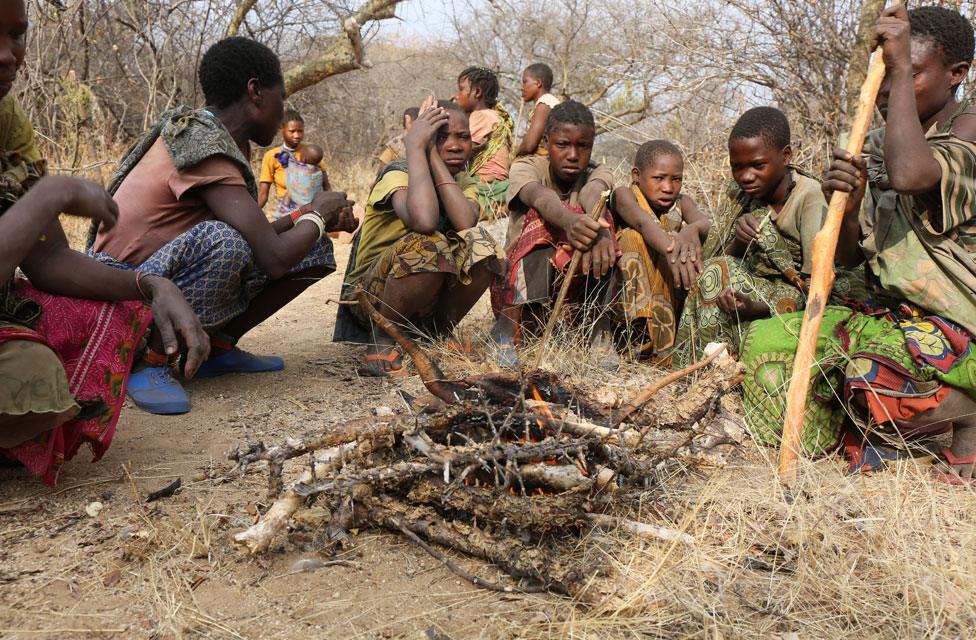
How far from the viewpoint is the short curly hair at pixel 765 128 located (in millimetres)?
3191

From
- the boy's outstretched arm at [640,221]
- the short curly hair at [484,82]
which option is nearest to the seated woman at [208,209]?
the boy's outstretched arm at [640,221]

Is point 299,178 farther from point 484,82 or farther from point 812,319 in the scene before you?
point 812,319

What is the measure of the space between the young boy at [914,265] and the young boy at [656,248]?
855 millimetres

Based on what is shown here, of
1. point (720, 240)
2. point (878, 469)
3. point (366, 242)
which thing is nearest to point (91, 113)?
point (366, 242)

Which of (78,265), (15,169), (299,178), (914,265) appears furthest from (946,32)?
(299,178)

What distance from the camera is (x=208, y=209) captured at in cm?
317

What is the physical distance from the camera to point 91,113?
338 inches

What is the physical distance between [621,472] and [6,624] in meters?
1.48

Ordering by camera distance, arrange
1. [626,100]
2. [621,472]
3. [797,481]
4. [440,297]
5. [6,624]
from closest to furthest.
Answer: [6,624], [621,472], [797,481], [440,297], [626,100]

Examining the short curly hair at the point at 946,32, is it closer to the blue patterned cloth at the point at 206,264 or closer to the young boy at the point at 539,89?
the blue patterned cloth at the point at 206,264

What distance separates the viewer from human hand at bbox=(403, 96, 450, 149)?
359 cm

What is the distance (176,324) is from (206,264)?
2.88 ft

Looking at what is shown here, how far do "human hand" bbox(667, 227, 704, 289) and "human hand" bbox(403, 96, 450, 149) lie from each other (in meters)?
1.24

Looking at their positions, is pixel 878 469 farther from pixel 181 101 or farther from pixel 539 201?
pixel 181 101
